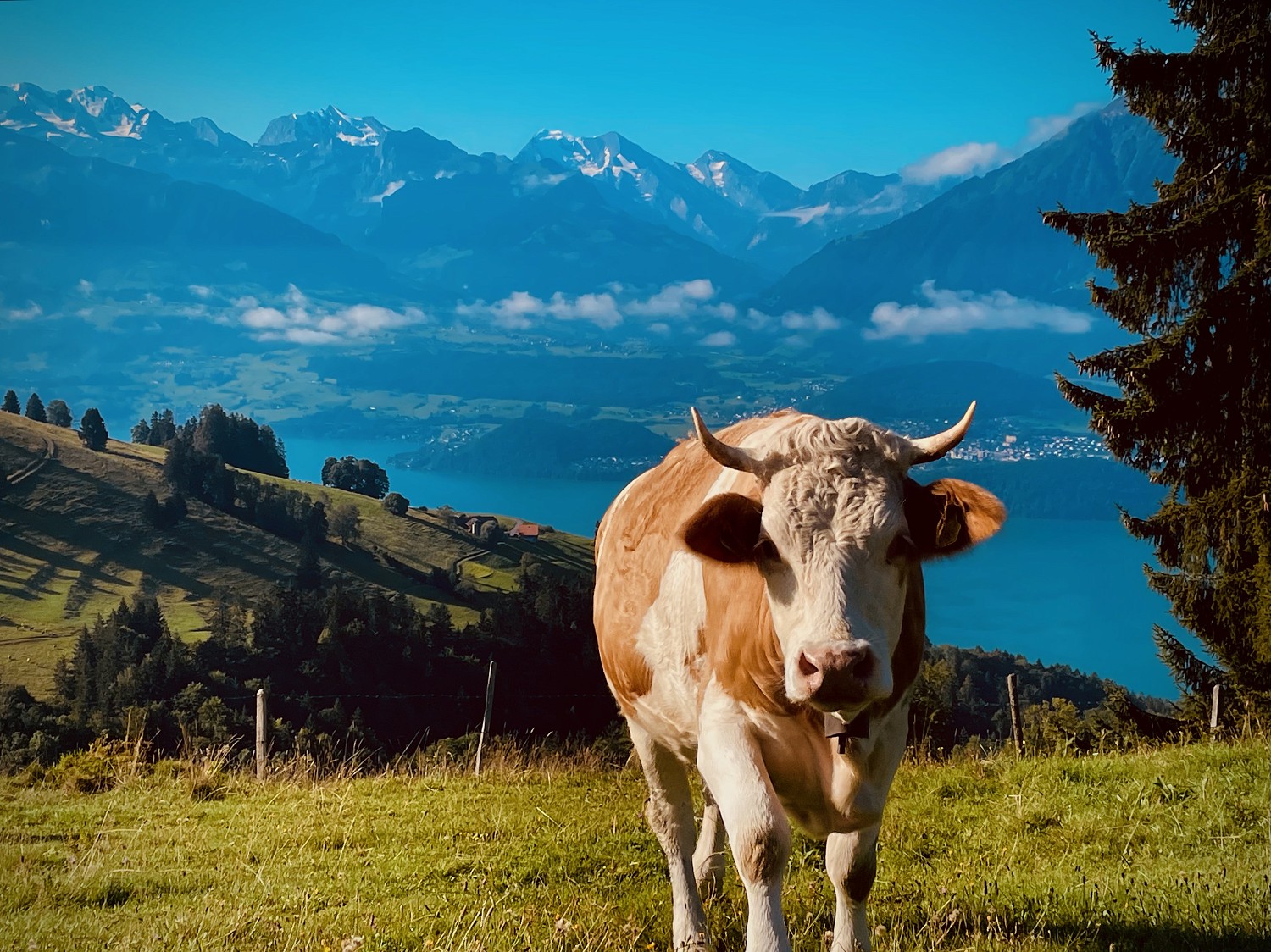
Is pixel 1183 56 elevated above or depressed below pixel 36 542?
above

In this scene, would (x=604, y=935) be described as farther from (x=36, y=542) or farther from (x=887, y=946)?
(x=36, y=542)

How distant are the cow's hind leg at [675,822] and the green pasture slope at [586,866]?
0.48 feet

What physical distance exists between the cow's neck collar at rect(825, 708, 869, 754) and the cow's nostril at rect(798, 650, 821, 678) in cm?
47

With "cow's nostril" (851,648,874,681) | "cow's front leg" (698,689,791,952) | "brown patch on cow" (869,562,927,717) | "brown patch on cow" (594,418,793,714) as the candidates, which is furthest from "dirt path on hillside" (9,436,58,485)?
"cow's nostril" (851,648,874,681)

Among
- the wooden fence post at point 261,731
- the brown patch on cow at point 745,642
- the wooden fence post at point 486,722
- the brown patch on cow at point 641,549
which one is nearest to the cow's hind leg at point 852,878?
the brown patch on cow at point 745,642

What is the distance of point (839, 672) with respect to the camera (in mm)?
3355

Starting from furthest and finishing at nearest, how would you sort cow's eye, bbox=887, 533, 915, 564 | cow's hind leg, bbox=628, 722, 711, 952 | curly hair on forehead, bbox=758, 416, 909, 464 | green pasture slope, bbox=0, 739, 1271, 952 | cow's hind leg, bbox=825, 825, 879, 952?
cow's hind leg, bbox=628, 722, 711, 952
green pasture slope, bbox=0, 739, 1271, 952
cow's hind leg, bbox=825, 825, 879, 952
curly hair on forehead, bbox=758, 416, 909, 464
cow's eye, bbox=887, 533, 915, 564

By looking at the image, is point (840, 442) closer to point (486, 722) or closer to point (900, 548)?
point (900, 548)

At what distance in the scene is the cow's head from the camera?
342 cm

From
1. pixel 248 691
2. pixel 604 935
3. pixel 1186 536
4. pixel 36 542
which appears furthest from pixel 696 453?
pixel 36 542

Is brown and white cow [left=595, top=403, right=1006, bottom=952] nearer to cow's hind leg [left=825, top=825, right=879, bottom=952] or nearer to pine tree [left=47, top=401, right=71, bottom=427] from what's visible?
cow's hind leg [left=825, top=825, right=879, bottom=952]

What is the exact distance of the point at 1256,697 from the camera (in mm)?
15844

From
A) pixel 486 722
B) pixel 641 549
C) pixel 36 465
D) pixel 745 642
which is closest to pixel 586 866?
pixel 641 549

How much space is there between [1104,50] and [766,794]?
15809mm
